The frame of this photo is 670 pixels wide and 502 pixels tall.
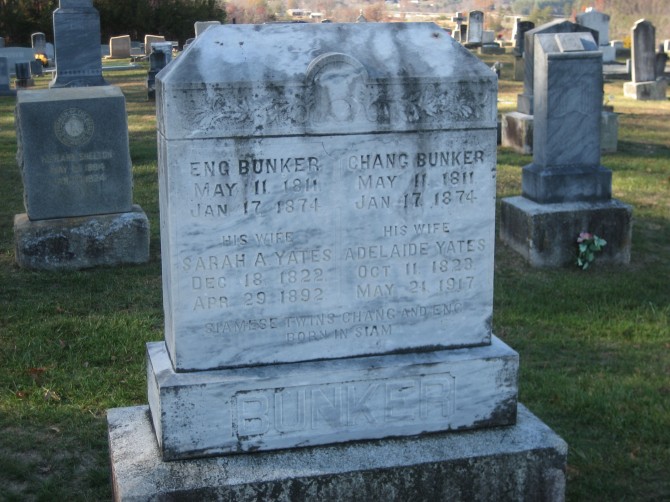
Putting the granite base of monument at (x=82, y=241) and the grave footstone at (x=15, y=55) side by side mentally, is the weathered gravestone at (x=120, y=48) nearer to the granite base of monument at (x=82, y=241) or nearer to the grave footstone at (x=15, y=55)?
the grave footstone at (x=15, y=55)

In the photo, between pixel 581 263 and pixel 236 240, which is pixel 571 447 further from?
pixel 581 263

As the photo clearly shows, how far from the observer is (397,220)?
144 inches

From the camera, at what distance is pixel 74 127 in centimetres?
782

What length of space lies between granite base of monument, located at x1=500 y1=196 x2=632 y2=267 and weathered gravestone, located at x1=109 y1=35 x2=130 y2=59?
26.5 m

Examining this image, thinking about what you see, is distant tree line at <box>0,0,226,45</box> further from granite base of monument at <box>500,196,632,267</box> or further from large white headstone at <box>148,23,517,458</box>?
large white headstone at <box>148,23,517,458</box>

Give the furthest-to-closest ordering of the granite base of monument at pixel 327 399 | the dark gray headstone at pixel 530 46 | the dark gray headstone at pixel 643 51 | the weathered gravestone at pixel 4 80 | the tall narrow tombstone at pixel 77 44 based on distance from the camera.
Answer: the weathered gravestone at pixel 4 80
the dark gray headstone at pixel 643 51
the tall narrow tombstone at pixel 77 44
the dark gray headstone at pixel 530 46
the granite base of monument at pixel 327 399

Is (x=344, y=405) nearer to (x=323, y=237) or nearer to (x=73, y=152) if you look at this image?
(x=323, y=237)

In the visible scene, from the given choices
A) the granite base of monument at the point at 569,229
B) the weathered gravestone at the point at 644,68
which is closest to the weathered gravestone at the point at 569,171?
the granite base of monument at the point at 569,229

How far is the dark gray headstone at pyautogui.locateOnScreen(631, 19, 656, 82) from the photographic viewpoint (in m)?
19.7

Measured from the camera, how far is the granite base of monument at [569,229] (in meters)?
7.99

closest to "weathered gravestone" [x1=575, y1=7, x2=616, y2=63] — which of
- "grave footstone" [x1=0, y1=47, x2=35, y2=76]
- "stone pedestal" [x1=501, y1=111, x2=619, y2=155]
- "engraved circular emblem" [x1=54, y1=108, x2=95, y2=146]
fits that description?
"stone pedestal" [x1=501, y1=111, x2=619, y2=155]

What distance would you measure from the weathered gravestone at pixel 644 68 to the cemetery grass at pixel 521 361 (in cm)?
1124

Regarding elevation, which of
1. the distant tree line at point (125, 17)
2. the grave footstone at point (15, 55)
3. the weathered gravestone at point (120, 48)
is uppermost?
the distant tree line at point (125, 17)

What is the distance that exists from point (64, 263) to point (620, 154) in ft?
27.1
